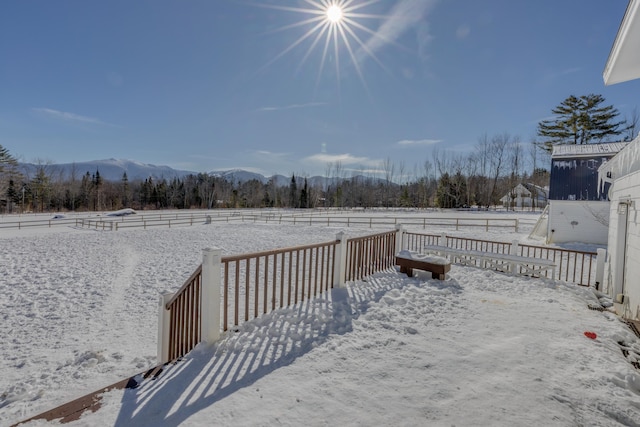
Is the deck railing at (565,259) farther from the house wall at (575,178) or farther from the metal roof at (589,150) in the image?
the metal roof at (589,150)

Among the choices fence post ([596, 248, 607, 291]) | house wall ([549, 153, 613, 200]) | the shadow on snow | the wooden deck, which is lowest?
the wooden deck

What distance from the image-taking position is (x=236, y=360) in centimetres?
300

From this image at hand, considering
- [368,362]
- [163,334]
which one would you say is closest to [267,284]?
[163,334]

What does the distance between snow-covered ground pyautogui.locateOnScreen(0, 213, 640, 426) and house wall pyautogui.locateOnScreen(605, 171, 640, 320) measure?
0.53 metres

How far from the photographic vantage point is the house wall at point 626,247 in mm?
4750

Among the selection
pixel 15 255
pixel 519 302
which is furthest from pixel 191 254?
pixel 519 302

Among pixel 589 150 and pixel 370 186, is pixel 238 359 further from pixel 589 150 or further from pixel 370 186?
Answer: pixel 370 186

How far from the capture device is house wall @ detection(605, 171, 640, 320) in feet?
15.6

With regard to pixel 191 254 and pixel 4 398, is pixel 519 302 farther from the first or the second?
pixel 191 254

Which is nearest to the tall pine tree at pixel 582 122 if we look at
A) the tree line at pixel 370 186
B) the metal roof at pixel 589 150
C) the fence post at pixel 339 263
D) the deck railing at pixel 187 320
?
the tree line at pixel 370 186

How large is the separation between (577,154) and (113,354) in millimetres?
18707

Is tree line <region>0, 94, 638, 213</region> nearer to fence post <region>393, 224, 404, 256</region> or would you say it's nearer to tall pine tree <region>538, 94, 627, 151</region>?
tall pine tree <region>538, 94, 627, 151</region>

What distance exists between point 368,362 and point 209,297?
71.9 inches

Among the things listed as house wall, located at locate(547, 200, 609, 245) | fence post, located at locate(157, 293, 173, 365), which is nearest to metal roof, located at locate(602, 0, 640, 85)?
fence post, located at locate(157, 293, 173, 365)
